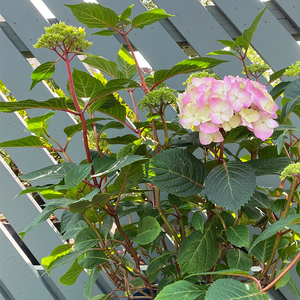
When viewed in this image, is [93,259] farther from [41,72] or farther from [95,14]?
[95,14]

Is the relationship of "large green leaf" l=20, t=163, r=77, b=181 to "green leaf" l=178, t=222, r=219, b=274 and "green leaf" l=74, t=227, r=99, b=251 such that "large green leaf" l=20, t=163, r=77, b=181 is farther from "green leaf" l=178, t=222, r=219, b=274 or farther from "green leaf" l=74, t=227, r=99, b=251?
"green leaf" l=178, t=222, r=219, b=274

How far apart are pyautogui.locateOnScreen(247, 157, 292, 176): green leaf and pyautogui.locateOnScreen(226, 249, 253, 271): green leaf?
0.66 feet

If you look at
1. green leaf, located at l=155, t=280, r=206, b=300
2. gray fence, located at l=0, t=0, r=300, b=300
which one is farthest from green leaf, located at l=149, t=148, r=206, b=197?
gray fence, located at l=0, t=0, r=300, b=300

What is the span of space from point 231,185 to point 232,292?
20 cm

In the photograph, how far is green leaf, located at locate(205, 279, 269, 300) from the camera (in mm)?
405

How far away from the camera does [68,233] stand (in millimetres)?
742

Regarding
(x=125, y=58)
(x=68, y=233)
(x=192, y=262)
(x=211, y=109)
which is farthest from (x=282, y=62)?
(x=68, y=233)

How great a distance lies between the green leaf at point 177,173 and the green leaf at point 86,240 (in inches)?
8.8

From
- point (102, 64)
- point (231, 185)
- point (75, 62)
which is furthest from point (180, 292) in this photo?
point (75, 62)

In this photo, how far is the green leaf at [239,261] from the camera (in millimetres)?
610

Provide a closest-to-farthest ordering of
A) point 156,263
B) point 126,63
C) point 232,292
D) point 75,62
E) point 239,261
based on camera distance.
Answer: point 232,292 → point 239,261 → point 156,263 → point 126,63 → point 75,62

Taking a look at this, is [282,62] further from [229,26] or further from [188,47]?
[188,47]

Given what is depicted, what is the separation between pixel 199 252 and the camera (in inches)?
24.0

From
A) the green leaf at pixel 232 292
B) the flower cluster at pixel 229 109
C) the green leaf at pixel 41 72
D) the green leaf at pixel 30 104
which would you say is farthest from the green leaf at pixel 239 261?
the green leaf at pixel 41 72
